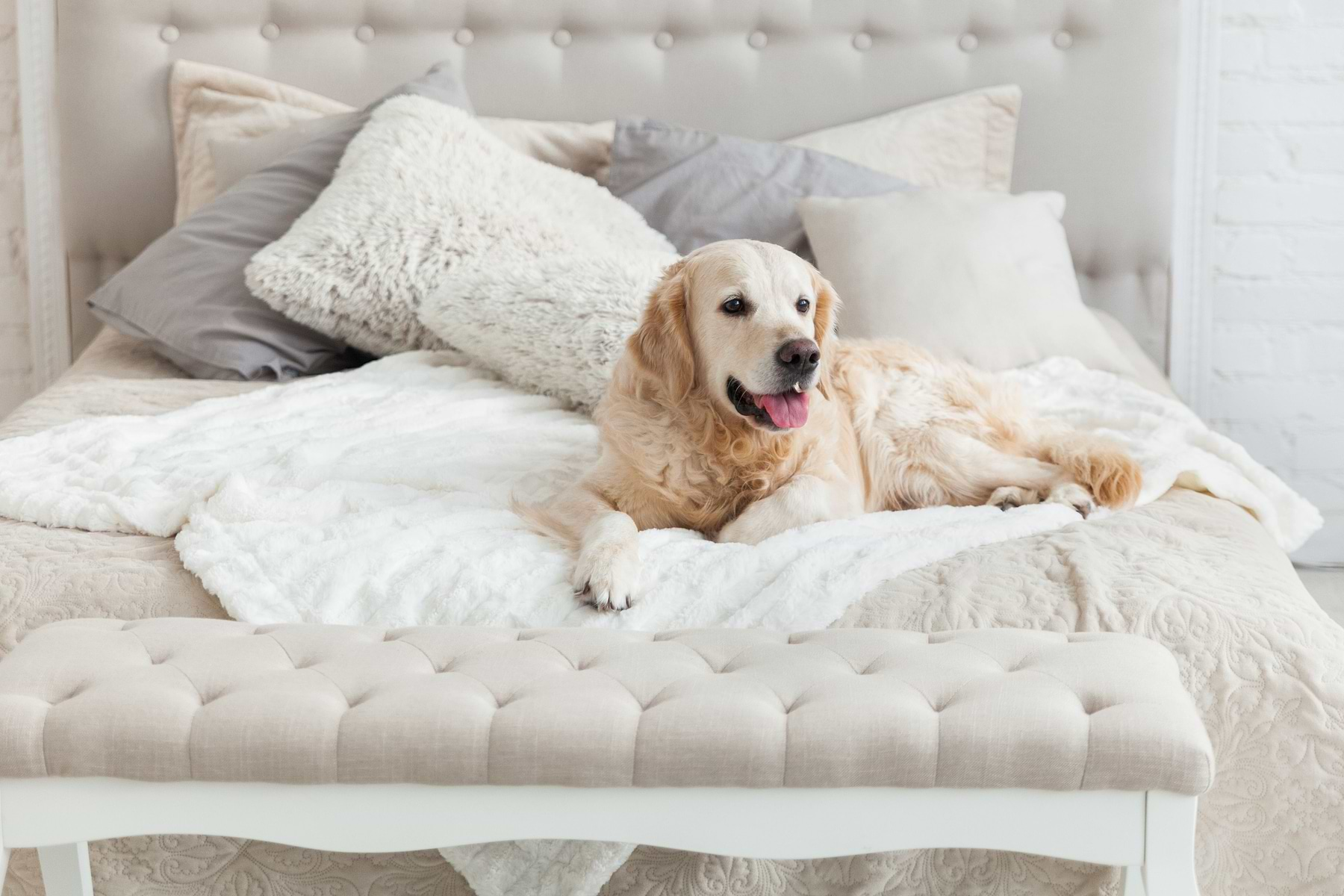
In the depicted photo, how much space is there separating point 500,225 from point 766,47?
95cm

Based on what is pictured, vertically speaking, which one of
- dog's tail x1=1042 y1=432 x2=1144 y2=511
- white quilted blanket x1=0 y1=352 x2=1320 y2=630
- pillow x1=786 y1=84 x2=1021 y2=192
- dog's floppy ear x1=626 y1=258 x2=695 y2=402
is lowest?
white quilted blanket x1=0 y1=352 x2=1320 y2=630

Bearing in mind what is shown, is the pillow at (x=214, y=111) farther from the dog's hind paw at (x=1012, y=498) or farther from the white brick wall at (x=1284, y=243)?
the dog's hind paw at (x=1012, y=498)

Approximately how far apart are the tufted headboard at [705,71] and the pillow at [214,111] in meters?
0.08

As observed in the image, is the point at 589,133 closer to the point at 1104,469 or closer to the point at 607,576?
the point at 1104,469

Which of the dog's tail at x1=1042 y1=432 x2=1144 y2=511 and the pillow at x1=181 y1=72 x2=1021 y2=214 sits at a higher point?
the pillow at x1=181 y1=72 x2=1021 y2=214

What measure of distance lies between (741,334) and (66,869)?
894 millimetres

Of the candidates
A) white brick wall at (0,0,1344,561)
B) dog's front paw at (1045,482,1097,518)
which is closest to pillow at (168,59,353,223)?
white brick wall at (0,0,1344,561)

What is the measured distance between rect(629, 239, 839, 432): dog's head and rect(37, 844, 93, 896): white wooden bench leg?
0.81 m

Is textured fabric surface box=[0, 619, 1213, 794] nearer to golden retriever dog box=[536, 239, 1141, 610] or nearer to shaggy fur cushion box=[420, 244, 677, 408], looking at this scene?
golden retriever dog box=[536, 239, 1141, 610]

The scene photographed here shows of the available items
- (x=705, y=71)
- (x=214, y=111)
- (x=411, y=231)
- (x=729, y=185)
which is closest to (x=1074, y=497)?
(x=729, y=185)

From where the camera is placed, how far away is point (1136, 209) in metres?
2.81

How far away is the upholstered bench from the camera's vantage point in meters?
0.91

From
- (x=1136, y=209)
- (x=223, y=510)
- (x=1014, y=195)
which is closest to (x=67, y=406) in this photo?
(x=223, y=510)

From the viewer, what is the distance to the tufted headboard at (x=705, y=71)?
2787mm
